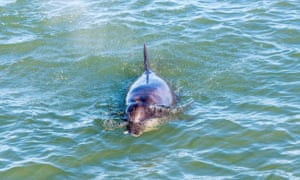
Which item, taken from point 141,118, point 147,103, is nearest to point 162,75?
point 147,103

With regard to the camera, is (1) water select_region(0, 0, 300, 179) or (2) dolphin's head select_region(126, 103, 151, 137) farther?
(2) dolphin's head select_region(126, 103, 151, 137)

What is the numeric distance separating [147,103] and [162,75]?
8.26 ft

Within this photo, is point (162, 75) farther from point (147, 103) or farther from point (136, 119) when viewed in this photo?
point (136, 119)

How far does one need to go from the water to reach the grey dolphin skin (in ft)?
0.76

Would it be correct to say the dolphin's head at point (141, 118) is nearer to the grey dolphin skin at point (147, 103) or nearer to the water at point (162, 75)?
the grey dolphin skin at point (147, 103)

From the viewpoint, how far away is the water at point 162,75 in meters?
10.6

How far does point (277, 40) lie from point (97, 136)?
21.2 ft

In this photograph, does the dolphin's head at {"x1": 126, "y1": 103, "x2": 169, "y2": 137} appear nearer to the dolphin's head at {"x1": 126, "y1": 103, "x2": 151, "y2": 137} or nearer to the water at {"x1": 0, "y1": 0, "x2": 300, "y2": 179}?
the dolphin's head at {"x1": 126, "y1": 103, "x2": 151, "y2": 137}

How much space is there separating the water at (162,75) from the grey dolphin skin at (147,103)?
0.23 m

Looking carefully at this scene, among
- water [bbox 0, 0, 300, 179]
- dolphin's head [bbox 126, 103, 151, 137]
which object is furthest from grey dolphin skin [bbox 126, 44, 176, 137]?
water [bbox 0, 0, 300, 179]

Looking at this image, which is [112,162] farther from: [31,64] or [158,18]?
[158,18]

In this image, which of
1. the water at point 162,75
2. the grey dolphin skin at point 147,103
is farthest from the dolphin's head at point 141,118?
the water at point 162,75

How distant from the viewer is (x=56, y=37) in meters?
16.9

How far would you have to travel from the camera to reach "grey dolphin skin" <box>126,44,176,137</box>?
11445 mm
